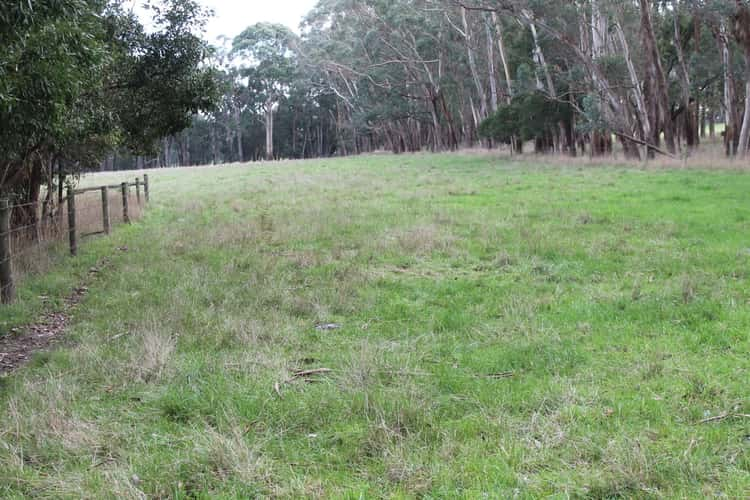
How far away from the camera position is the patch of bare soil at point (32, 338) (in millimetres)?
6441

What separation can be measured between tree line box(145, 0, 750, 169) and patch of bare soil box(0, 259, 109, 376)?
6139 millimetres

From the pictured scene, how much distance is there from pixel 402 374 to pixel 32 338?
4.32 metres

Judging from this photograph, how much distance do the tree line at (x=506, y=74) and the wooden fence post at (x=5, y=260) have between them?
558 cm

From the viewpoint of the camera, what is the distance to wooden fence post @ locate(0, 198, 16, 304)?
8125 millimetres

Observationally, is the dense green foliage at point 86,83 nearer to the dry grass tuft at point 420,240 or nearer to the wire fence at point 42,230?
the wire fence at point 42,230

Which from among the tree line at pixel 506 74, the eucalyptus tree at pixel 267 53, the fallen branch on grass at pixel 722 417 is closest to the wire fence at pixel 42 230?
the tree line at pixel 506 74

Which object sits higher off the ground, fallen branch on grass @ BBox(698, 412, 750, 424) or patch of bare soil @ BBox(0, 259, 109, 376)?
patch of bare soil @ BBox(0, 259, 109, 376)

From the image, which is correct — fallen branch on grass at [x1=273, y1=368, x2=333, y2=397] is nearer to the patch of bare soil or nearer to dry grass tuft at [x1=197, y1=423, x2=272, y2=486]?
dry grass tuft at [x1=197, y1=423, x2=272, y2=486]

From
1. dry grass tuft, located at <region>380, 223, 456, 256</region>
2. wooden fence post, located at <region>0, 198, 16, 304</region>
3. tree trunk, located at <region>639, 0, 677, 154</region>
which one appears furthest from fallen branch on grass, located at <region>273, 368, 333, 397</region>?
tree trunk, located at <region>639, 0, 677, 154</region>

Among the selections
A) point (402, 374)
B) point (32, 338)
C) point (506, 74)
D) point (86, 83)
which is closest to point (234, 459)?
point (402, 374)

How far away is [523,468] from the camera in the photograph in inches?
152

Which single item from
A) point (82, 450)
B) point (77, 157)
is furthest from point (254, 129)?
point (82, 450)

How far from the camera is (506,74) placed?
39812 mm

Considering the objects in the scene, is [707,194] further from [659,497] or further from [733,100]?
[733,100]
